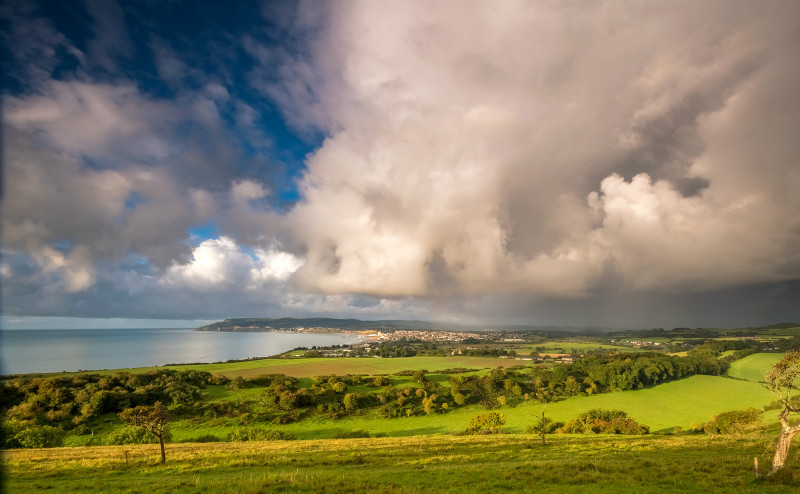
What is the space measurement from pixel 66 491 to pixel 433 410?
6765 cm

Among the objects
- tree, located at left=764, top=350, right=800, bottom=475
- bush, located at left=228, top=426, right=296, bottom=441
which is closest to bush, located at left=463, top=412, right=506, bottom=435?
bush, located at left=228, top=426, right=296, bottom=441

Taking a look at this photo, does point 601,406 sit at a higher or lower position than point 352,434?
lower

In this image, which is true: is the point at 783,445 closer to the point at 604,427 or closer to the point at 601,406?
the point at 604,427

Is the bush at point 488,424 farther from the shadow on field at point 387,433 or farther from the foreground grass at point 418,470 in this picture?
the foreground grass at point 418,470

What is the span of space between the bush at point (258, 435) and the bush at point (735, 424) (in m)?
61.7

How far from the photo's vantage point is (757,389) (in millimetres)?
99500

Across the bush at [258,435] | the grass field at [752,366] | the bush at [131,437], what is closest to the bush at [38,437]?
the bush at [131,437]

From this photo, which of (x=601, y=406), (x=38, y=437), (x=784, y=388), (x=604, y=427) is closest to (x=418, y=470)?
(x=784, y=388)

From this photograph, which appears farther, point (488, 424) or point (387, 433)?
point (387, 433)

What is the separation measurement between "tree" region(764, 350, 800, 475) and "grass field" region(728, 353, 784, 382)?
451 ft

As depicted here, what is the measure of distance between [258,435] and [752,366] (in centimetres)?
17320

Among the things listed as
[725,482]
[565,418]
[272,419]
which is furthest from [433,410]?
[725,482]

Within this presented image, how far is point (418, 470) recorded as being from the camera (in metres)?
22.9

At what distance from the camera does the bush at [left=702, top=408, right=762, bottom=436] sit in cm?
4381
